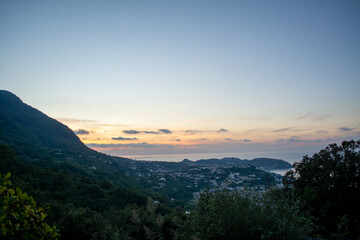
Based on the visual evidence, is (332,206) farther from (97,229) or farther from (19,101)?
(19,101)

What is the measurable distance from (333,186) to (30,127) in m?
133

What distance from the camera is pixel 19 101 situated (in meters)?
136

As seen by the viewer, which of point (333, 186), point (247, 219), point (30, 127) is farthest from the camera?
point (30, 127)

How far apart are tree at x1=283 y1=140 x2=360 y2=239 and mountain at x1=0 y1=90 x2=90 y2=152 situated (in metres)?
99.1

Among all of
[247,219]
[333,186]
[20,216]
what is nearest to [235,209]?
[247,219]

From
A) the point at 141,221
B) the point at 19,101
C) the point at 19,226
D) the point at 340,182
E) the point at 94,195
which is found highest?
the point at 19,101

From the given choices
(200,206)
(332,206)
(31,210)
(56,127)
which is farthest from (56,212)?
(56,127)

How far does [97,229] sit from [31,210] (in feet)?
51.4

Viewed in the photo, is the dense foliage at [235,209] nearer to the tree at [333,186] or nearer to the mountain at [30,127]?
the tree at [333,186]

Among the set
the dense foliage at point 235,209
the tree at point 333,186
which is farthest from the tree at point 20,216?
the tree at point 333,186

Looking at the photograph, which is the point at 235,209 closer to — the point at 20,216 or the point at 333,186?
the point at 20,216

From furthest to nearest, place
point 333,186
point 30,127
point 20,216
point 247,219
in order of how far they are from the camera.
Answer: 1. point 30,127
2. point 333,186
3. point 247,219
4. point 20,216

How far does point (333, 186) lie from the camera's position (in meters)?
17.3

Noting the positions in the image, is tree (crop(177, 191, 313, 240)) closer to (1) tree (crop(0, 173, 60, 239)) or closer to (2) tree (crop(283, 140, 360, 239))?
(1) tree (crop(0, 173, 60, 239))
